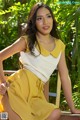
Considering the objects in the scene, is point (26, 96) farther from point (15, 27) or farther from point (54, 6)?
point (15, 27)

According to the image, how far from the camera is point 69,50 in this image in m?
5.41

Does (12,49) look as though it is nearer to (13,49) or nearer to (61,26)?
(13,49)

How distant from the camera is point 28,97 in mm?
2523

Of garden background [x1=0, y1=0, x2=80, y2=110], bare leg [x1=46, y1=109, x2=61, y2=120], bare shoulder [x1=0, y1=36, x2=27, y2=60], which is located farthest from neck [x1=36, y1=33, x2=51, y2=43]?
garden background [x1=0, y1=0, x2=80, y2=110]

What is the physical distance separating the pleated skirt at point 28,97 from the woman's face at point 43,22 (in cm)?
30

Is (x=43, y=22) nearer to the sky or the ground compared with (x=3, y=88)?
nearer to the sky

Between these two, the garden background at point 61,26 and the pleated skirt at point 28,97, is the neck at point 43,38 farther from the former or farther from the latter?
the garden background at point 61,26

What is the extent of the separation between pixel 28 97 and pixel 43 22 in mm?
519

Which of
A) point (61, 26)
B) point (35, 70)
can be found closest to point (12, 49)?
point (35, 70)

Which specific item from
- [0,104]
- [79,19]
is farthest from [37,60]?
[79,19]

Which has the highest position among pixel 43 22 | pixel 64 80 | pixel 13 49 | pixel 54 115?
pixel 43 22

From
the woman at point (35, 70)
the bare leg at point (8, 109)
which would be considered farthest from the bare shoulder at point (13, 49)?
the bare leg at point (8, 109)

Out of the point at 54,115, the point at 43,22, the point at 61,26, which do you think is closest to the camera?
the point at 54,115

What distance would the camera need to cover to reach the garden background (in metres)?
4.50
